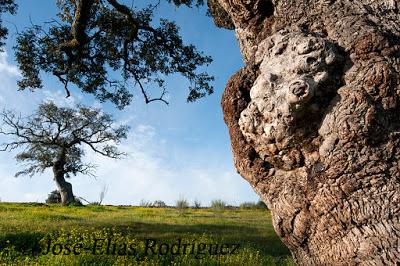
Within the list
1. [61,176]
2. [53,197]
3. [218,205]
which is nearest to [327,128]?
[218,205]

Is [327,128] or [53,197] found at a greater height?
[53,197]

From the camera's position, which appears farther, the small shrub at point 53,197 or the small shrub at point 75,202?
the small shrub at point 53,197

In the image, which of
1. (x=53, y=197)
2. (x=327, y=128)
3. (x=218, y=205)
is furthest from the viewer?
(x=53, y=197)

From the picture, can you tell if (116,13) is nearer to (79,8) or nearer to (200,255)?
(79,8)

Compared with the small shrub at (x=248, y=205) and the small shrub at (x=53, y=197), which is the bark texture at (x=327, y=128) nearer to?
the small shrub at (x=248, y=205)

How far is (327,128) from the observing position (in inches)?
128

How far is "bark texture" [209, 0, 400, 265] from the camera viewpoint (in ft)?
10.1

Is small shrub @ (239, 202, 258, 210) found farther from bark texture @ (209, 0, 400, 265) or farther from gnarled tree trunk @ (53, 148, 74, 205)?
bark texture @ (209, 0, 400, 265)

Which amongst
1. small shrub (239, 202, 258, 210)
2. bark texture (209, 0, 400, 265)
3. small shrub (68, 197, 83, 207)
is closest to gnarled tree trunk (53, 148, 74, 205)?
small shrub (68, 197, 83, 207)

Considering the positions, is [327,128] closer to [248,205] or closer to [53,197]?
[248,205]

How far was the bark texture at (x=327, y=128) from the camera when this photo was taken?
3.09 meters

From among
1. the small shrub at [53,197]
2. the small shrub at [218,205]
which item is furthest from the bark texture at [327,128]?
the small shrub at [53,197]

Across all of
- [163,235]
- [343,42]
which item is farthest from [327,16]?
[163,235]

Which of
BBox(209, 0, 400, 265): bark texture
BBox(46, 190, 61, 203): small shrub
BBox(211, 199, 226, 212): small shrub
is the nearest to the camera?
BBox(209, 0, 400, 265): bark texture
